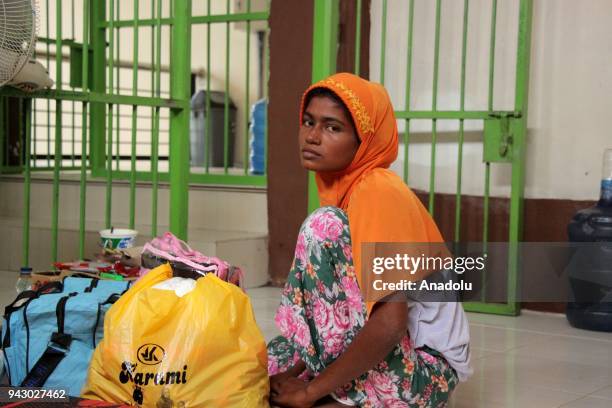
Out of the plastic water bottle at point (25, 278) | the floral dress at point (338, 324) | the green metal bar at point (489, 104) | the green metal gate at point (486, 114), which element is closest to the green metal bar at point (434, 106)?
the green metal gate at point (486, 114)

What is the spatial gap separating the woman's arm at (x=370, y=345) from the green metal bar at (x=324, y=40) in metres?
1.58

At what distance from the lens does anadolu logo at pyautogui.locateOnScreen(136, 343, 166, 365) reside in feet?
6.09

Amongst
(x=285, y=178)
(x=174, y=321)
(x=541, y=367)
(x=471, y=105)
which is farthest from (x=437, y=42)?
(x=174, y=321)

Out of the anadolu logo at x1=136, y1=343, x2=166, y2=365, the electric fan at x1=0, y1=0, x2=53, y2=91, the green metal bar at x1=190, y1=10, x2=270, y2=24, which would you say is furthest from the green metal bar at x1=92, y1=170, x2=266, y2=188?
the anadolu logo at x1=136, y1=343, x2=166, y2=365

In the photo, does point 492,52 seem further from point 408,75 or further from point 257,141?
point 257,141

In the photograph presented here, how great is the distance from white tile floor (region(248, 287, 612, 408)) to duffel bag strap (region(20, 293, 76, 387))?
983 mm

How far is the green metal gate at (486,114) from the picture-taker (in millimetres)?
3461

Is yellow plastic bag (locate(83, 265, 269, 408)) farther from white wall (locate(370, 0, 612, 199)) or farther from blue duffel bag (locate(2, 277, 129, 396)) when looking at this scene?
white wall (locate(370, 0, 612, 199))

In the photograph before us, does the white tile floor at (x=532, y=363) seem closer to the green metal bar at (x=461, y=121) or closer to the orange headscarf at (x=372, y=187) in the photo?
the green metal bar at (x=461, y=121)

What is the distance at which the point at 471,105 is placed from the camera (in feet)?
12.6

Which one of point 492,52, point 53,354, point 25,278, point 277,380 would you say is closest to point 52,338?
point 53,354

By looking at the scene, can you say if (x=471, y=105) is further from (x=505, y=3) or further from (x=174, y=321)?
(x=174, y=321)

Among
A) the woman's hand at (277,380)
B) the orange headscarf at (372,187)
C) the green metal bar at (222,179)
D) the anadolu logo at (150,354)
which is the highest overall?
the orange headscarf at (372,187)

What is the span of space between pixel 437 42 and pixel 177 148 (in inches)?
48.8
